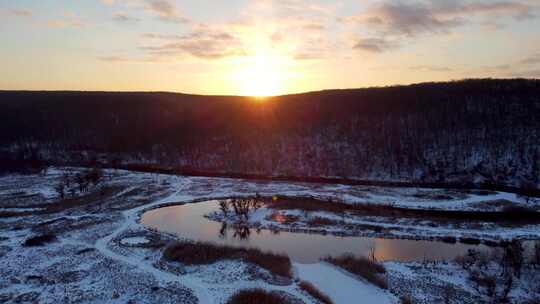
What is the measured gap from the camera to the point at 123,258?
27406 millimetres

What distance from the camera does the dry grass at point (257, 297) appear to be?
2045cm

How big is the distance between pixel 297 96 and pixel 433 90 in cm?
4927

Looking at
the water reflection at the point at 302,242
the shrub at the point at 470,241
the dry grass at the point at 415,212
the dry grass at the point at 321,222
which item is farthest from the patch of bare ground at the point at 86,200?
the shrub at the point at 470,241

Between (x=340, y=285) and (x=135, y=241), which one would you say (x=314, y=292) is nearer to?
(x=340, y=285)

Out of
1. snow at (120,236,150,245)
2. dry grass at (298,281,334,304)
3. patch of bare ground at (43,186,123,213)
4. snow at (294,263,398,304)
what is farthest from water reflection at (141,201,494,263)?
patch of bare ground at (43,186,123,213)

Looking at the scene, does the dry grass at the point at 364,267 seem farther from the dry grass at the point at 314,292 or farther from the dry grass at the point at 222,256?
the dry grass at the point at 222,256

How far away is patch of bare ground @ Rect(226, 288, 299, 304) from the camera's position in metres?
20.5

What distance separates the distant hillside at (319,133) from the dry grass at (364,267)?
4327cm

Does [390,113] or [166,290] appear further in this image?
[390,113]

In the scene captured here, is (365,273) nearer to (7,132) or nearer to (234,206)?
(234,206)

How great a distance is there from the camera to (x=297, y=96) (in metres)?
148

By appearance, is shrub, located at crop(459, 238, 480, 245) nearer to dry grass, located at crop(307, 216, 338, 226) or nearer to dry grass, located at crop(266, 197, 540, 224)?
dry grass, located at crop(266, 197, 540, 224)

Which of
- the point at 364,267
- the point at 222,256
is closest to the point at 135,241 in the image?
the point at 222,256

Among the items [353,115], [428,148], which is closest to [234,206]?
[428,148]
